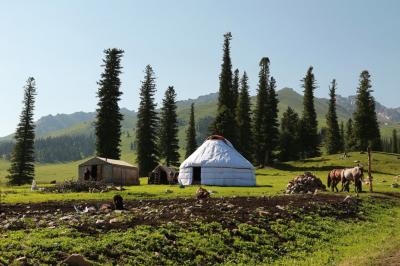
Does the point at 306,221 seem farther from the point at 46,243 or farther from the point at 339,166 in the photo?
the point at 339,166

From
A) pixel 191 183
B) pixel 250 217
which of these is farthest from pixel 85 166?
pixel 250 217

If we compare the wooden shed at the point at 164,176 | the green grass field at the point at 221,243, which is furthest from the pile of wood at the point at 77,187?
the green grass field at the point at 221,243

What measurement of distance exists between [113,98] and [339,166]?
3988 cm

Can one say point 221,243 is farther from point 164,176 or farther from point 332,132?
point 332,132

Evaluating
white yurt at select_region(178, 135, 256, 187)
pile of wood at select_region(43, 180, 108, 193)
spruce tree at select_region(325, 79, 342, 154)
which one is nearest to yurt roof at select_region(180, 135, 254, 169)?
white yurt at select_region(178, 135, 256, 187)

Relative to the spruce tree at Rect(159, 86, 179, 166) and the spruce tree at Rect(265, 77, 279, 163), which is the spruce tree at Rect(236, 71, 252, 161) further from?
the spruce tree at Rect(159, 86, 179, 166)

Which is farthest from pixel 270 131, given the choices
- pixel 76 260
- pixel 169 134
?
pixel 76 260

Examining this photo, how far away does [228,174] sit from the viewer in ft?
178

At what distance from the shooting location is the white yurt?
5438cm

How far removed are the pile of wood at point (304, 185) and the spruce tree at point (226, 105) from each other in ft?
148

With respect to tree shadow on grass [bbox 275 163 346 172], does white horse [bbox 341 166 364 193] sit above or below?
below

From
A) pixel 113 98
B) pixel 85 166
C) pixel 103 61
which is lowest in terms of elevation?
pixel 85 166

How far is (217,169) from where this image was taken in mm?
54781

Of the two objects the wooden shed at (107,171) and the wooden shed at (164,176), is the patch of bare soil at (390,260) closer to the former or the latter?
the wooden shed at (107,171)
